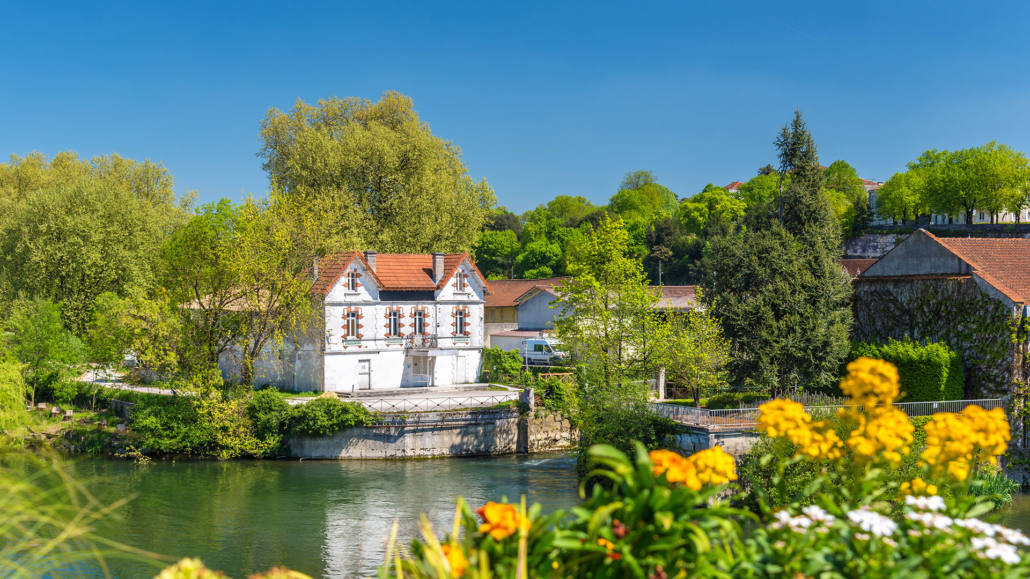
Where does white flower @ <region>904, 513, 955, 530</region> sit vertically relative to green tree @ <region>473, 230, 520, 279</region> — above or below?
below

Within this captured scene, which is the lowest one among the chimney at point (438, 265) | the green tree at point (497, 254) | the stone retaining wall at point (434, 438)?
the stone retaining wall at point (434, 438)

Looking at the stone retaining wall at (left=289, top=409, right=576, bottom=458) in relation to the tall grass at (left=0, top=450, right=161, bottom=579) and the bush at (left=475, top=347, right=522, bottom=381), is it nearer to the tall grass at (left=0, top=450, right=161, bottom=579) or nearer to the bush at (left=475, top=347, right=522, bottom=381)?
the bush at (left=475, top=347, right=522, bottom=381)

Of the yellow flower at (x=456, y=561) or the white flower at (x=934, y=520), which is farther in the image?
the white flower at (x=934, y=520)

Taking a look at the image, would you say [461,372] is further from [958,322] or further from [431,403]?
[958,322]

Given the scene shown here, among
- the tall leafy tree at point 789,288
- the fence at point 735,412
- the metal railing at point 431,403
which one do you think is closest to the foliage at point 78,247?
the metal railing at point 431,403

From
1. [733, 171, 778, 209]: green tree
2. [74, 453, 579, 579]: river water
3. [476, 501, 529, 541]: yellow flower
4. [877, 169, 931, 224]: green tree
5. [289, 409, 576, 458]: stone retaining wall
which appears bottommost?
[74, 453, 579, 579]: river water

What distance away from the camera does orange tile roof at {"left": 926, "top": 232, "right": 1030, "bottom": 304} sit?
27.0 metres

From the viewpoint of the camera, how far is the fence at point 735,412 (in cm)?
2433

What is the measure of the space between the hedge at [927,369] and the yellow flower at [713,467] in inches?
935

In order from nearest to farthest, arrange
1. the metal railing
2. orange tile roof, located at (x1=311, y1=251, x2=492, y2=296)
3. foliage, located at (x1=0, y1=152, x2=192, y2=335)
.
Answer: the metal railing < orange tile roof, located at (x1=311, y1=251, x2=492, y2=296) < foliage, located at (x1=0, y1=152, x2=192, y2=335)

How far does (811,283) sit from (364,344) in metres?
20.5

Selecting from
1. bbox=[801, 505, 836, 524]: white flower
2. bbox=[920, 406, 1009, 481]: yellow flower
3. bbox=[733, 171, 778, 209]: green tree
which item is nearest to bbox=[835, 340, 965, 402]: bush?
bbox=[920, 406, 1009, 481]: yellow flower

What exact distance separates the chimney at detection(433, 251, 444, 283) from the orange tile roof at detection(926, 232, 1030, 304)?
21931mm

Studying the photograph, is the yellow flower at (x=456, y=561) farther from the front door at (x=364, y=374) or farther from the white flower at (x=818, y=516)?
the front door at (x=364, y=374)
